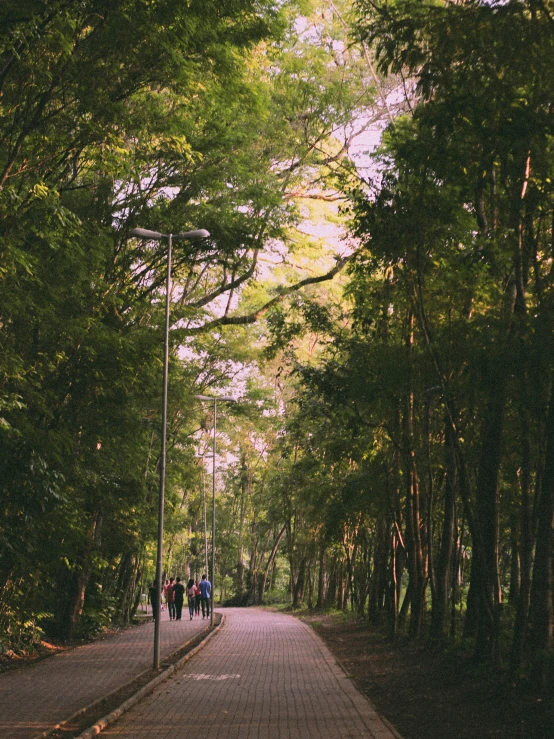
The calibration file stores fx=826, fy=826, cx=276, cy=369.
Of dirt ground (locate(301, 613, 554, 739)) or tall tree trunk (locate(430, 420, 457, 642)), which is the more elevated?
tall tree trunk (locate(430, 420, 457, 642))

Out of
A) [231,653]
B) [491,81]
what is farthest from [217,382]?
[491,81]

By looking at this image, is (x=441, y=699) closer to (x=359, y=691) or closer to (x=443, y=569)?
(x=359, y=691)

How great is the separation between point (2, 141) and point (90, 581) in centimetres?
1690

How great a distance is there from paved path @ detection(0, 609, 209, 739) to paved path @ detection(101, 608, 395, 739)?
77 centimetres

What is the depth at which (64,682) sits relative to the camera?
12.7 m

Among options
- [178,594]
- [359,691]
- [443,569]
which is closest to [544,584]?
[359,691]

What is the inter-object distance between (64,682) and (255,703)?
352cm

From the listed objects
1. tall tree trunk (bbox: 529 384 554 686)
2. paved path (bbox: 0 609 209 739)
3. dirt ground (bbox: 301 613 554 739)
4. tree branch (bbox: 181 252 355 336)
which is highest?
tree branch (bbox: 181 252 355 336)

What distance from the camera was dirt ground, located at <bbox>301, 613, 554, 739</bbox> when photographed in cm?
857

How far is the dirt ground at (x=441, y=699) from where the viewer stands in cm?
→ 857

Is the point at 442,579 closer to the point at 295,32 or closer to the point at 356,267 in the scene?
the point at 356,267

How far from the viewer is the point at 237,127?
722 inches

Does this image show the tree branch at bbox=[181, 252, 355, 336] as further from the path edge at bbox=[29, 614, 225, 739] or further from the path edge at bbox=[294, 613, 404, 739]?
the path edge at bbox=[29, 614, 225, 739]

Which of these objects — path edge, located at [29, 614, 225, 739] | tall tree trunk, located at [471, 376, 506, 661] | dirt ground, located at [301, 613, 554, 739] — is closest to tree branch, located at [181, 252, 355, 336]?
dirt ground, located at [301, 613, 554, 739]
